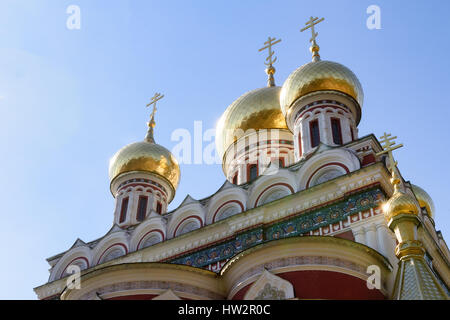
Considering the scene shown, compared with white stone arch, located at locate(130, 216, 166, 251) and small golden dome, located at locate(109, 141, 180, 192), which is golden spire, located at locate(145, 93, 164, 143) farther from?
white stone arch, located at locate(130, 216, 166, 251)

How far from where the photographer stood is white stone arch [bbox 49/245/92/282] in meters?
11.9

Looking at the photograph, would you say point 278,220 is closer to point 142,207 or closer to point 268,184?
point 268,184

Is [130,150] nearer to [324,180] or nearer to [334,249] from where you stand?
[324,180]

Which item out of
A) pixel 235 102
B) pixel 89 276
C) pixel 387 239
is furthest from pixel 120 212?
pixel 387 239

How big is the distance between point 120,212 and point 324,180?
17.8 feet

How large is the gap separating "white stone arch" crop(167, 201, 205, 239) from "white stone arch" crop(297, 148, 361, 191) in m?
2.06

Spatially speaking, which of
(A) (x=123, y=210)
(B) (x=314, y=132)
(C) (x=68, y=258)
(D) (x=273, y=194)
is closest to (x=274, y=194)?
(D) (x=273, y=194)

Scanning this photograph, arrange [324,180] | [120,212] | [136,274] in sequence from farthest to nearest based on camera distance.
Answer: [120,212], [324,180], [136,274]

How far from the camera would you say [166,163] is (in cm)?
1397

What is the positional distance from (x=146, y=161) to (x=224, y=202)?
140 inches

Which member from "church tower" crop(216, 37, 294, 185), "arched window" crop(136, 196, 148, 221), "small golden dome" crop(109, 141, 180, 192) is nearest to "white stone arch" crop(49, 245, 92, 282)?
"arched window" crop(136, 196, 148, 221)

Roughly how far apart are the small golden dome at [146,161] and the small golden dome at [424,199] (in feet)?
18.4
